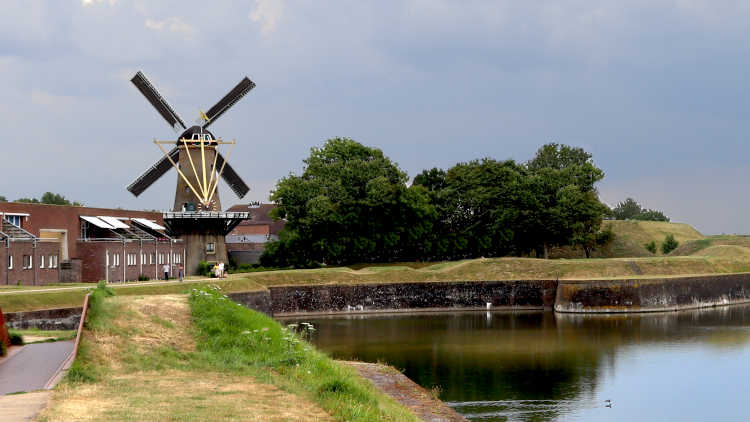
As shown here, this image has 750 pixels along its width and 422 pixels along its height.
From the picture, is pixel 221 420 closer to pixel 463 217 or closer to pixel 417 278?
pixel 417 278

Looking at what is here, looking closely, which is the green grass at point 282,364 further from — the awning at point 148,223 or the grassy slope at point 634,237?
the grassy slope at point 634,237

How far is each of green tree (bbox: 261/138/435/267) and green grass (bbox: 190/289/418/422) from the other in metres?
50.9

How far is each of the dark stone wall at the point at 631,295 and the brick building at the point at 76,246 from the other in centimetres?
3212

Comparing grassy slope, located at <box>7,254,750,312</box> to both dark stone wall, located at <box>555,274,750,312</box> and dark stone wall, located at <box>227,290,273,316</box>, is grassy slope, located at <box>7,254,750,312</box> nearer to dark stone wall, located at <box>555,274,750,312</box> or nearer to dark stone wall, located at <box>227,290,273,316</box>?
dark stone wall, located at <box>227,290,273,316</box>

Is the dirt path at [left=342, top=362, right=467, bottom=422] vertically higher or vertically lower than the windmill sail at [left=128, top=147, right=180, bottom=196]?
lower

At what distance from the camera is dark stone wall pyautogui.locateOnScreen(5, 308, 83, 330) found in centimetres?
3909

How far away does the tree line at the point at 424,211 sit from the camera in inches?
3120

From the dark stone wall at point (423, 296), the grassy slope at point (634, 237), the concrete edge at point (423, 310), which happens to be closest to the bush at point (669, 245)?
the grassy slope at point (634, 237)

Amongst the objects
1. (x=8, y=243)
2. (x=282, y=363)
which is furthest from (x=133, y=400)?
(x=8, y=243)

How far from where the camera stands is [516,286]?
2729 inches

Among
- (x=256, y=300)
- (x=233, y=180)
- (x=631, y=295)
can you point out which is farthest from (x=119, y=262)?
(x=631, y=295)

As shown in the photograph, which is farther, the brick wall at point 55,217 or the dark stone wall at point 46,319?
the brick wall at point 55,217

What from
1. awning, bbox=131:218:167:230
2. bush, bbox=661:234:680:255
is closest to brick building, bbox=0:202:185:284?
Result: awning, bbox=131:218:167:230

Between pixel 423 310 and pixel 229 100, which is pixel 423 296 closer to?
pixel 423 310
